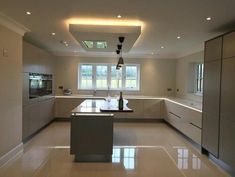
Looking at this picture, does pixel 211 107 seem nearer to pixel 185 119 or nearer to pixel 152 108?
pixel 185 119

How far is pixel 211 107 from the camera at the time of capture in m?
4.36

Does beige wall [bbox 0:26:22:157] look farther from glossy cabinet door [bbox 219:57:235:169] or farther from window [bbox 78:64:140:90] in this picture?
window [bbox 78:64:140:90]

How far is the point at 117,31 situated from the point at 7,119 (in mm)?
2408

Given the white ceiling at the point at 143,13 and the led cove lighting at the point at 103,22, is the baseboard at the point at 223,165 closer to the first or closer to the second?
the white ceiling at the point at 143,13

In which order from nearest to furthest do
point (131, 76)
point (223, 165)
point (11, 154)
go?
point (223, 165)
point (11, 154)
point (131, 76)

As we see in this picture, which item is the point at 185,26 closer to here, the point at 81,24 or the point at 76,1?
the point at 81,24

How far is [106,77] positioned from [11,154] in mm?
5043

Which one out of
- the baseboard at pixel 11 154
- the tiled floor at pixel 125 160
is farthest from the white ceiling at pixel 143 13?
the tiled floor at pixel 125 160

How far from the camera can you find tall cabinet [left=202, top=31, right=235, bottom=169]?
370 cm

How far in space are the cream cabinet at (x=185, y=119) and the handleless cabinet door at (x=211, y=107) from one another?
1.33ft

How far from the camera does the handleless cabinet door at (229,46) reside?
12.1 ft

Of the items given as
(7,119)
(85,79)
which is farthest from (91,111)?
(85,79)

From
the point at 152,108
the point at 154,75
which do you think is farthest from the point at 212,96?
the point at 154,75

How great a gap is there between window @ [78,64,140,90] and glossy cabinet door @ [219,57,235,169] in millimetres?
5069
